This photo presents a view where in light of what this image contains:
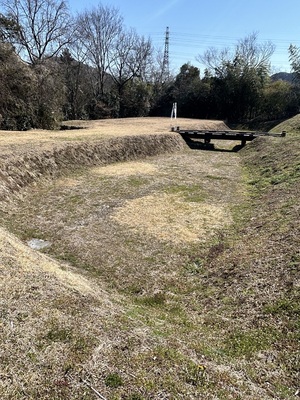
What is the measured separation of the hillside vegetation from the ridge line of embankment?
0.07 metres

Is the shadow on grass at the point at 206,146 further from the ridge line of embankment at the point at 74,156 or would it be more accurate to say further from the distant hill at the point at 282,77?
the distant hill at the point at 282,77

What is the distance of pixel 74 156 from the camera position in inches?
449

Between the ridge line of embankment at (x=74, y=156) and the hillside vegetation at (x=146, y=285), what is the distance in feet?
0.23

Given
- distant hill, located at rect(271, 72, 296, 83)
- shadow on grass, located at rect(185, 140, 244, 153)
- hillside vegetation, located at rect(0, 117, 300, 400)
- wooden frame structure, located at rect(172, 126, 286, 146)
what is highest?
distant hill, located at rect(271, 72, 296, 83)

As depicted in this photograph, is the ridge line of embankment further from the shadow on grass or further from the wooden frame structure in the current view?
the wooden frame structure

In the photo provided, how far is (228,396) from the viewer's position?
2336 mm

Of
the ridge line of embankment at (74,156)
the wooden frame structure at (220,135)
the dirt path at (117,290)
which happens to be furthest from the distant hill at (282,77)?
the dirt path at (117,290)

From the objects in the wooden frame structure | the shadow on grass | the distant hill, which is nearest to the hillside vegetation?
the shadow on grass

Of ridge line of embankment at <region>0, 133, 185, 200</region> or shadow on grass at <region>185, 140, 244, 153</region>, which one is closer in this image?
ridge line of embankment at <region>0, 133, 185, 200</region>

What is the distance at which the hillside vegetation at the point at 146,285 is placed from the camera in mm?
2455

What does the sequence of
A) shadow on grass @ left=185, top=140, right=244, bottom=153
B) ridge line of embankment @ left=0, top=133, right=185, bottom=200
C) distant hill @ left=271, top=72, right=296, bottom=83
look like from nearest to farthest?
ridge line of embankment @ left=0, top=133, right=185, bottom=200, shadow on grass @ left=185, top=140, right=244, bottom=153, distant hill @ left=271, top=72, right=296, bottom=83

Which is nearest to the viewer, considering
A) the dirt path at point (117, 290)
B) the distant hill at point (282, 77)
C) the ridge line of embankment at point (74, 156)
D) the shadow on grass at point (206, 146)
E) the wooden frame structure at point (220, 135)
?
the dirt path at point (117, 290)

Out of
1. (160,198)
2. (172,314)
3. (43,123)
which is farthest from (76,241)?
(43,123)

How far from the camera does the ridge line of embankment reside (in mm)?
8500
